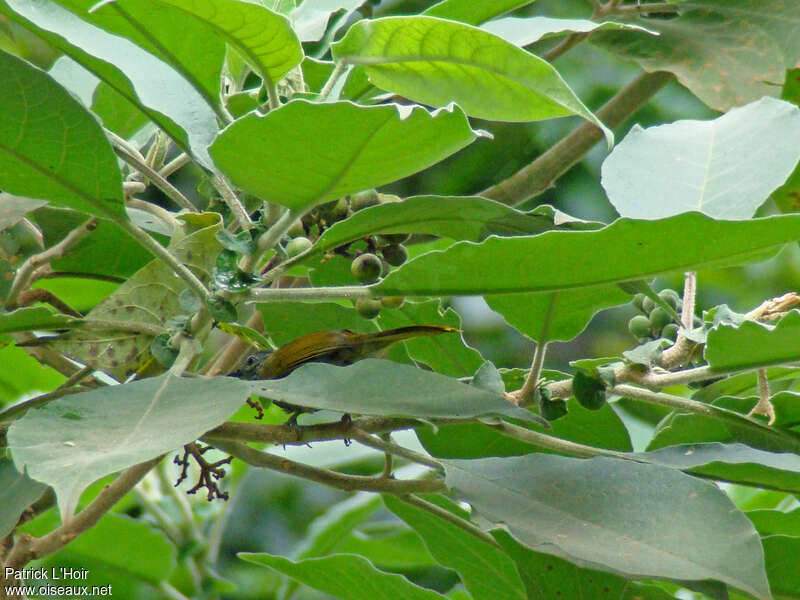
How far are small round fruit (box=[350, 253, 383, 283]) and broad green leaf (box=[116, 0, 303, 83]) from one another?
0.16 metres

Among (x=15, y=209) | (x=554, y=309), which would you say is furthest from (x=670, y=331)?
(x=15, y=209)

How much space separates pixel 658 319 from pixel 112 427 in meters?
0.51

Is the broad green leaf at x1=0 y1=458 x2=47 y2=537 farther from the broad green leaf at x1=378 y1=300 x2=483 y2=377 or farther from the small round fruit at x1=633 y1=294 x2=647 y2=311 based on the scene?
the small round fruit at x1=633 y1=294 x2=647 y2=311

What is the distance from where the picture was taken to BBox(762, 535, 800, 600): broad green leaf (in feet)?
2.55

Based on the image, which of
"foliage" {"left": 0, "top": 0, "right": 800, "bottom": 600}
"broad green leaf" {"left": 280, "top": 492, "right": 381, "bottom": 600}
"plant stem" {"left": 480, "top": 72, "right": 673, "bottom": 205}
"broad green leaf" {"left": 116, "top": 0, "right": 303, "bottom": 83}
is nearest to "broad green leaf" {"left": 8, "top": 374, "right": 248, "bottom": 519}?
"foliage" {"left": 0, "top": 0, "right": 800, "bottom": 600}

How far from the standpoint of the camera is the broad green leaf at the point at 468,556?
36.3 inches

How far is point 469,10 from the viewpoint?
0.92 metres

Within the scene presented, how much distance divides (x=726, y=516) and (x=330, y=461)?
33.0 inches

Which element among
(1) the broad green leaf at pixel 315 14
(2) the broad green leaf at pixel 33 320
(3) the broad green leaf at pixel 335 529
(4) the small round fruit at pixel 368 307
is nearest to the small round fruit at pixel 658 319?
(4) the small round fruit at pixel 368 307

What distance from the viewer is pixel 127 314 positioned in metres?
0.81

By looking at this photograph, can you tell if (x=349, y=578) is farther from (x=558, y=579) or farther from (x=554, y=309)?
(x=554, y=309)

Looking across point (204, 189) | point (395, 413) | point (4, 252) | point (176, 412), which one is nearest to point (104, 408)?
point (176, 412)

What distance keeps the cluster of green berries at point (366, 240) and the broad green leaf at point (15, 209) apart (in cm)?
22

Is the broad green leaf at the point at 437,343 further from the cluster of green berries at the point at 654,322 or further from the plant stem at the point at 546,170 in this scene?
the plant stem at the point at 546,170
